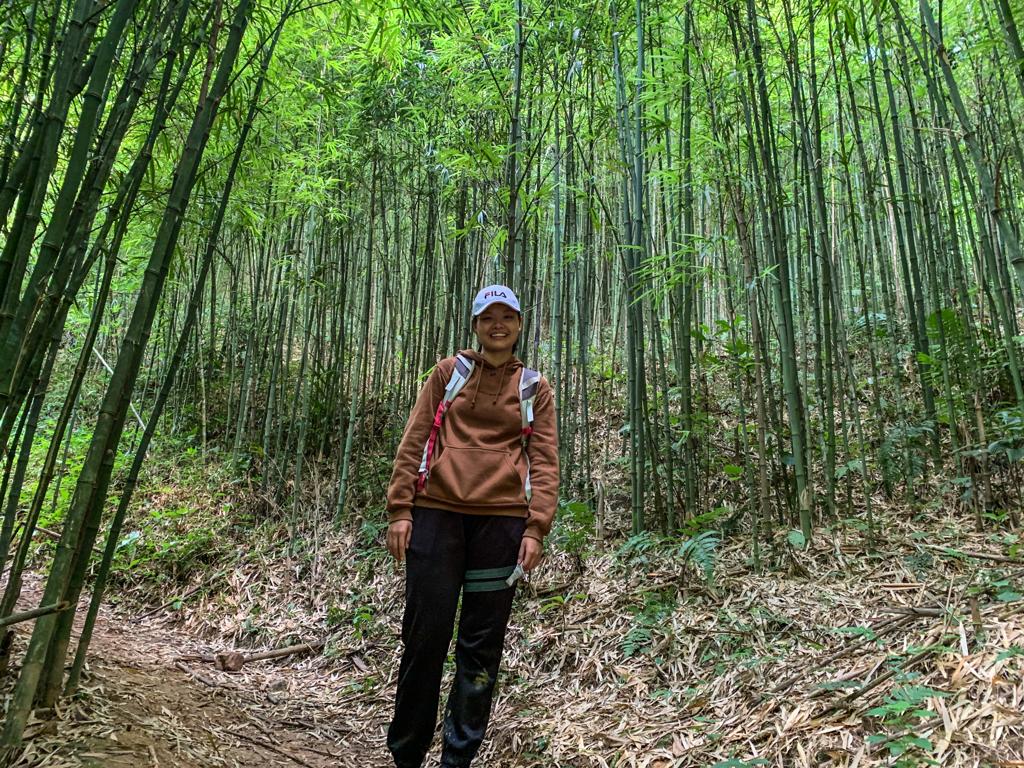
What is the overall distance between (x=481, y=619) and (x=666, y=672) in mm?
814

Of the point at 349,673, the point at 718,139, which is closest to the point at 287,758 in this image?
the point at 349,673

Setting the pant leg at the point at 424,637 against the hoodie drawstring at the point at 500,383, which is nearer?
the pant leg at the point at 424,637

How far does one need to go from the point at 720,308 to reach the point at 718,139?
17.4ft

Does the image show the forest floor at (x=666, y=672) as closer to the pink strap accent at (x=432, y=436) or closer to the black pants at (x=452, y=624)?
the black pants at (x=452, y=624)

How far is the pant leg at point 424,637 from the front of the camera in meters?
1.77

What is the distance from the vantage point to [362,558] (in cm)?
399

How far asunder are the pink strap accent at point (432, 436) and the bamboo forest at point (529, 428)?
18 mm

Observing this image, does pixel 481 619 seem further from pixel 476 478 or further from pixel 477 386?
pixel 477 386

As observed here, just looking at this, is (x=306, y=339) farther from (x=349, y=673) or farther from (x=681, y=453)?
(x=681, y=453)

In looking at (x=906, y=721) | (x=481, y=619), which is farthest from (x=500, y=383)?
(x=906, y=721)

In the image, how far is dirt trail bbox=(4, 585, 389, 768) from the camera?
4.81ft

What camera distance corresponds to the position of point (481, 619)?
72.4 inches

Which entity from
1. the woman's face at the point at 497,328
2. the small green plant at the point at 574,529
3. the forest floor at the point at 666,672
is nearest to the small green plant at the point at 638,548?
the forest floor at the point at 666,672

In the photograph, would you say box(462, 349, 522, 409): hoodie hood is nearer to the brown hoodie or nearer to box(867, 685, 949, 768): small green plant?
the brown hoodie
